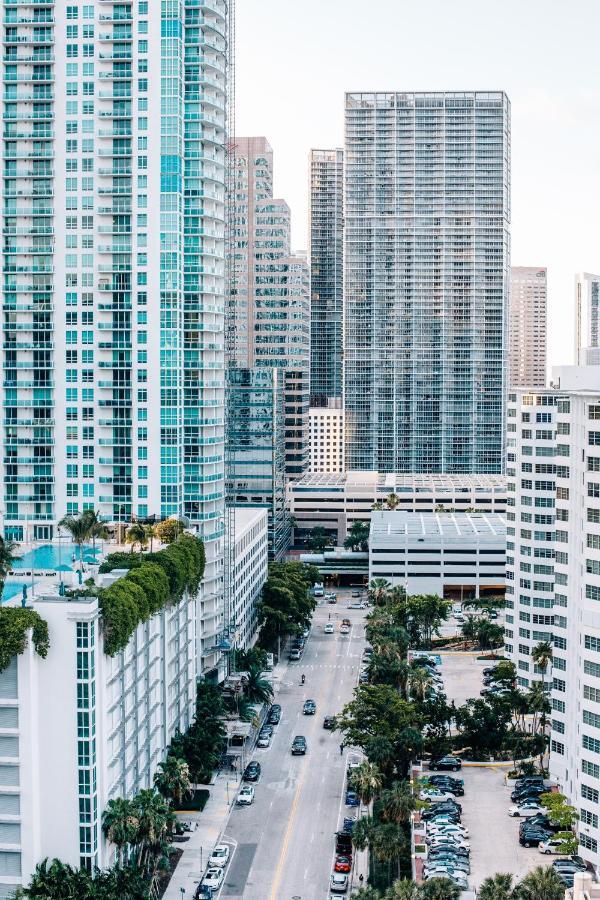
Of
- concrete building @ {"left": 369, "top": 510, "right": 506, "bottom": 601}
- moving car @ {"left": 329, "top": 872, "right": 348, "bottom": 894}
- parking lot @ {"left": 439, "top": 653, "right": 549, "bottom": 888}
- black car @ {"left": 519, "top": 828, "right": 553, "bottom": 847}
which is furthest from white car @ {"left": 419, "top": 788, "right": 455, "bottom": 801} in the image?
concrete building @ {"left": 369, "top": 510, "right": 506, "bottom": 601}

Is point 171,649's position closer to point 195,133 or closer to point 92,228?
point 92,228

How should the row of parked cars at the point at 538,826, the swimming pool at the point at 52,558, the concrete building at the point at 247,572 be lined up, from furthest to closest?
the concrete building at the point at 247,572
the swimming pool at the point at 52,558
the row of parked cars at the point at 538,826

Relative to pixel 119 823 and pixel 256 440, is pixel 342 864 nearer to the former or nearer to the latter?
pixel 119 823

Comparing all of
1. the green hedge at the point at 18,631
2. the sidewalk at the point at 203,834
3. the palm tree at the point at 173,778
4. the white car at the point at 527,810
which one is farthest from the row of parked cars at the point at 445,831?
the green hedge at the point at 18,631

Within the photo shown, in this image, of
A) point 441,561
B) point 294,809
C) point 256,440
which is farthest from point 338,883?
point 256,440

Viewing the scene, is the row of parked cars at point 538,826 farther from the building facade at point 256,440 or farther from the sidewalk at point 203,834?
the building facade at point 256,440

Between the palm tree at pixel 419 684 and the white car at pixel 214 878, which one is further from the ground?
the palm tree at pixel 419 684
